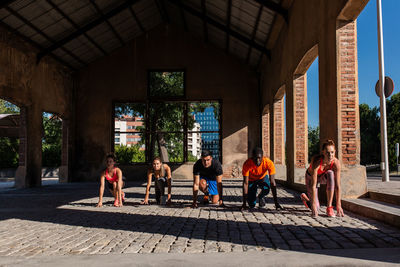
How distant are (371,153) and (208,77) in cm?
2121

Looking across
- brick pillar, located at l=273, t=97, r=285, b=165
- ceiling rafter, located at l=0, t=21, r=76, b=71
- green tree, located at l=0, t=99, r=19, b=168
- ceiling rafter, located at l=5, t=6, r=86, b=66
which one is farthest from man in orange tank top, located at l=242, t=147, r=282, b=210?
green tree, located at l=0, t=99, r=19, b=168

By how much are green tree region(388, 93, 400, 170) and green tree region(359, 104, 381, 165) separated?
152 centimetres

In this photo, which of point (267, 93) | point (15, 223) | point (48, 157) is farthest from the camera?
point (48, 157)

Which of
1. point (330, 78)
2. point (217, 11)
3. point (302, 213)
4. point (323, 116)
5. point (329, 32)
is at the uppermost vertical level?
point (217, 11)

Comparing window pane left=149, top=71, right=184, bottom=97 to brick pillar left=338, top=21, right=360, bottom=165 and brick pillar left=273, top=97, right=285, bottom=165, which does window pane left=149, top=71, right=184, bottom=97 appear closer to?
brick pillar left=273, top=97, right=285, bottom=165

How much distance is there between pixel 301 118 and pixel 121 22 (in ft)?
28.9

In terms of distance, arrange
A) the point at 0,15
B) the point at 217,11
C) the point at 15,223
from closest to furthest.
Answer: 1. the point at 15,223
2. the point at 0,15
3. the point at 217,11

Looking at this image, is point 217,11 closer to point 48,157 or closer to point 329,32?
point 329,32

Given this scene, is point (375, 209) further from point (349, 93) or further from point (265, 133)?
point (265, 133)

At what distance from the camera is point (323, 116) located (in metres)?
7.46

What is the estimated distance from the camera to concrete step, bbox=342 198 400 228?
462 cm

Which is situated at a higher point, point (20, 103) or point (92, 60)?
point (92, 60)

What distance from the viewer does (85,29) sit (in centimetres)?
1384

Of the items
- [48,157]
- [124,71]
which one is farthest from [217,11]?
[48,157]
